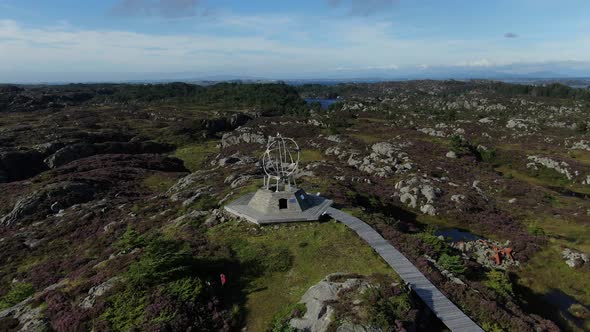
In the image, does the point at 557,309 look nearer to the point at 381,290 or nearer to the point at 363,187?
the point at 381,290

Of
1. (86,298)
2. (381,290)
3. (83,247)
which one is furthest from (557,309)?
(83,247)

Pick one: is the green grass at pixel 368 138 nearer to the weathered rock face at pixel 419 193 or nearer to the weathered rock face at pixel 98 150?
the weathered rock face at pixel 419 193

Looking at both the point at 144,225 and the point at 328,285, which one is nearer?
the point at 328,285

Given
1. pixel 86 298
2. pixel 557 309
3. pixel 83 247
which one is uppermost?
pixel 86 298

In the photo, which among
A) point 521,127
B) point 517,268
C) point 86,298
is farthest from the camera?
point 521,127

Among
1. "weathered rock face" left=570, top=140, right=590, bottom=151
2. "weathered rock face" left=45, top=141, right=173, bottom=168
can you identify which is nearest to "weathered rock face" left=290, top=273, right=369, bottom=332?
"weathered rock face" left=45, top=141, right=173, bottom=168

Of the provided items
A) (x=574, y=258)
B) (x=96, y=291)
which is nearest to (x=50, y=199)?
(x=96, y=291)
